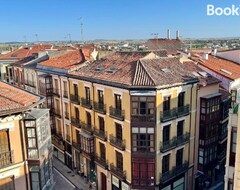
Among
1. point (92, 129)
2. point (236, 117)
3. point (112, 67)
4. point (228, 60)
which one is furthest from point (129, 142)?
point (228, 60)

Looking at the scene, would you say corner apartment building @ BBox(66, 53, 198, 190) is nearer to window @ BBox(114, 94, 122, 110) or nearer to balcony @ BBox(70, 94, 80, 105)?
window @ BBox(114, 94, 122, 110)

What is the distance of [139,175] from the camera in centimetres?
2861

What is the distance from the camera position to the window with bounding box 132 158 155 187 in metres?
28.2

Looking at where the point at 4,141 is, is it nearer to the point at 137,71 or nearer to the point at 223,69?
the point at 137,71

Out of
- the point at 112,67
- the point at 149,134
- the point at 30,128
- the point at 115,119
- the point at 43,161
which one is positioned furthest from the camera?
the point at 112,67

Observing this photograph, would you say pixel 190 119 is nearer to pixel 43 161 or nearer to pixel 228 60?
pixel 43 161

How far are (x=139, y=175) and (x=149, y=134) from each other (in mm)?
4736

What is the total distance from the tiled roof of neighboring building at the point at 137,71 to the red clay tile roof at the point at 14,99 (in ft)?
31.3

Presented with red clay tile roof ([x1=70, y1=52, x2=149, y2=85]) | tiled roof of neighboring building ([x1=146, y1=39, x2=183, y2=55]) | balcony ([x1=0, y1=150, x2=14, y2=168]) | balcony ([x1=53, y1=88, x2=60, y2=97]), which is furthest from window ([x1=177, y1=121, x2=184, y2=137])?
tiled roof of neighboring building ([x1=146, y1=39, x2=183, y2=55])

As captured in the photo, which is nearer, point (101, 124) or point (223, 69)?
point (101, 124)

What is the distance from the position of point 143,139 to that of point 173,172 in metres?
5.75

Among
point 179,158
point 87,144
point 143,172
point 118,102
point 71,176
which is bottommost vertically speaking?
point 71,176

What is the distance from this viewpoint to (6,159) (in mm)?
19156

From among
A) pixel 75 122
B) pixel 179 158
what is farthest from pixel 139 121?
pixel 75 122
